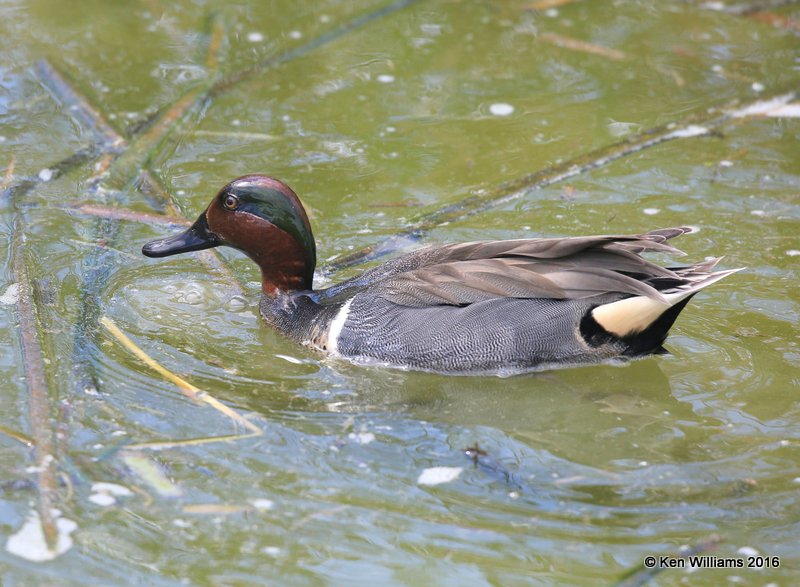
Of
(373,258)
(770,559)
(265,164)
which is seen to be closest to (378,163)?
(265,164)

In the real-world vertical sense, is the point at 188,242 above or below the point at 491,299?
above

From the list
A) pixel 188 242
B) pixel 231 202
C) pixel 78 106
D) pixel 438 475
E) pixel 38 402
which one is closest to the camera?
pixel 438 475

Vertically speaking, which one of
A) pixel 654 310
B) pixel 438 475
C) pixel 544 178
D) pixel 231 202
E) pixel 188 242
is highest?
pixel 231 202

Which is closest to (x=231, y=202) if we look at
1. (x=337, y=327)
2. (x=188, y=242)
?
(x=188, y=242)

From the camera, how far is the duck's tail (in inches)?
207

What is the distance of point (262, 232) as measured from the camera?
588cm

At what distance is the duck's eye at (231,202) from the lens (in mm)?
5812

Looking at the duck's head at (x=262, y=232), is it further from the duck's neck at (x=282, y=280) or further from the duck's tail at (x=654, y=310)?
the duck's tail at (x=654, y=310)

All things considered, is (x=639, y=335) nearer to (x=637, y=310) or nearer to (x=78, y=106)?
(x=637, y=310)

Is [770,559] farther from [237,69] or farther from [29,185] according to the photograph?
[237,69]

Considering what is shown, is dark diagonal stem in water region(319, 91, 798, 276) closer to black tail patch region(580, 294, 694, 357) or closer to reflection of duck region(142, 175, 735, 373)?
reflection of duck region(142, 175, 735, 373)

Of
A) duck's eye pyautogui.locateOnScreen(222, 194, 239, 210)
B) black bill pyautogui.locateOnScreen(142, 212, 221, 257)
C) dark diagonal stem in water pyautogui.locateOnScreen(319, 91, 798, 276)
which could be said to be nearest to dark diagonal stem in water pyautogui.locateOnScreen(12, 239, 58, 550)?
black bill pyautogui.locateOnScreen(142, 212, 221, 257)

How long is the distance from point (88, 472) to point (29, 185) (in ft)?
9.93

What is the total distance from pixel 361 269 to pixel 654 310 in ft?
5.99
